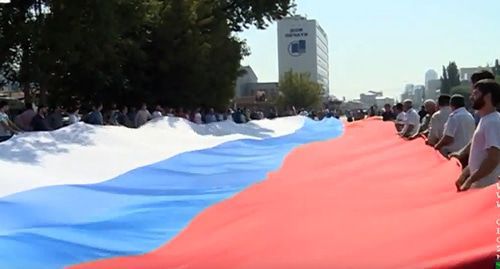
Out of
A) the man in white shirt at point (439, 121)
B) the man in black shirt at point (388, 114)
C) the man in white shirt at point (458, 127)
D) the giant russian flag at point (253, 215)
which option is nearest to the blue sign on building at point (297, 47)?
the man in black shirt at point (388, 114)

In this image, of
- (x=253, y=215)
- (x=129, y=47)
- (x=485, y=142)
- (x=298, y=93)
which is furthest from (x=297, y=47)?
(x=485, y=142)

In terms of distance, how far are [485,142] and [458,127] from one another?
2231 millimetres

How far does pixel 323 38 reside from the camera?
550ft

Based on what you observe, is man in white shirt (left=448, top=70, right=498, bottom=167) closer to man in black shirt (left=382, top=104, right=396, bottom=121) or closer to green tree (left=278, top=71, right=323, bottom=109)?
man in black shirt (left=382, top=104, right=396, bottom=121)

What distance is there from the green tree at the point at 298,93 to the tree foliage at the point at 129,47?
6314 cm

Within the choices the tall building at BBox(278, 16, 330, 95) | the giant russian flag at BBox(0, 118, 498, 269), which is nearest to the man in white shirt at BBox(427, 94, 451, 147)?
the giant russian flag at BBox(0, 118, 498, 269)

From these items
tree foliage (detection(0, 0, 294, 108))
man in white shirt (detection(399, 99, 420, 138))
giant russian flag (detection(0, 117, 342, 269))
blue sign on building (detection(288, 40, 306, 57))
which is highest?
blue sign on building (detection(288, 40, 306, 57))

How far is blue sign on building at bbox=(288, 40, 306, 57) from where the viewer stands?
5650 inches

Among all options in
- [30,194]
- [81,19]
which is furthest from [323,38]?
[30,194]

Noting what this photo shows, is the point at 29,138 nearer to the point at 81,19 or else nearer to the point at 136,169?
the point at 136,169

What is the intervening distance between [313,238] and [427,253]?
109 cm

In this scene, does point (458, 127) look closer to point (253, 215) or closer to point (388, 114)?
point (253, 215)

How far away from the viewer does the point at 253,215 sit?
557 centimetres

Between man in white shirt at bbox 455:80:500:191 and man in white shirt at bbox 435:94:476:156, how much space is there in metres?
1.99
